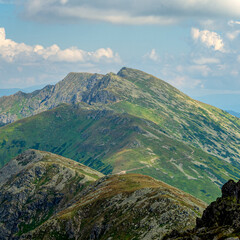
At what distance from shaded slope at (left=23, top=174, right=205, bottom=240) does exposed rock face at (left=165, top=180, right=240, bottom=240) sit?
25326 mm

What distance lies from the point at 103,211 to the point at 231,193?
292ft

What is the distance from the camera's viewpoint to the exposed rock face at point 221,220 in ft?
243

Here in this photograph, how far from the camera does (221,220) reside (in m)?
89.1

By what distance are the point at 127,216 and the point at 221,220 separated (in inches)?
2640

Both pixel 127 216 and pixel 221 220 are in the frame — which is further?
pixel 127 216

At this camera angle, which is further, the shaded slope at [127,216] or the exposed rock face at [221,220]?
the shaded slope at [127,216]

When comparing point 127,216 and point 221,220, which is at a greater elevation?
point 221,220

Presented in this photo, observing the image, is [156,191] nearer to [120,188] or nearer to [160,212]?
[160,212]

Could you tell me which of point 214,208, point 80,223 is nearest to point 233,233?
point 214,208

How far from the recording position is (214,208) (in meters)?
93.3

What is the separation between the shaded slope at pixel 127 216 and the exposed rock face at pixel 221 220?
997 inches

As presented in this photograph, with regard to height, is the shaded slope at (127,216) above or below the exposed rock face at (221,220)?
below

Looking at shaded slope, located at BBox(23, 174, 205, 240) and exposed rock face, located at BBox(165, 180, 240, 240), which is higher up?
exposed rock face, located at BBox(165, 180, 240, 240)

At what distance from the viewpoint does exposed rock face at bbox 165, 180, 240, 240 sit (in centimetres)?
7412
